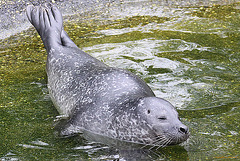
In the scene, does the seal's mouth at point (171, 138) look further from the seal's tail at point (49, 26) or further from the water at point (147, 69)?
the seal's tail at point (49, 26)

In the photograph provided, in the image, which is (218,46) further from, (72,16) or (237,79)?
(72,16)

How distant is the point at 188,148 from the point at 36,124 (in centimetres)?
189

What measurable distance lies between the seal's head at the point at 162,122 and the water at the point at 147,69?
0.54ft

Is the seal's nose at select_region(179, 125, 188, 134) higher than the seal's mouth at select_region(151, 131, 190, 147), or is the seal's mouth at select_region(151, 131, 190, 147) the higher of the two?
the seal's nose at select_region(179, 125, 188, 134)

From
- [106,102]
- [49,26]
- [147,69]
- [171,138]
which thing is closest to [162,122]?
[171,138]

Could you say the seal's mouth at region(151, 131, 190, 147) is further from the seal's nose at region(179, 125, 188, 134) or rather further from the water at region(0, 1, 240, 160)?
the water at region(0, 1, 240, 160)

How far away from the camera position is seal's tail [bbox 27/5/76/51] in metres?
6.10

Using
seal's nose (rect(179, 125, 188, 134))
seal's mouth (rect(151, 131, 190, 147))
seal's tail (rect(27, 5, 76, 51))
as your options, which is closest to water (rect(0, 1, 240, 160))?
seal's mouth (rect(151, 131, 190, 147))

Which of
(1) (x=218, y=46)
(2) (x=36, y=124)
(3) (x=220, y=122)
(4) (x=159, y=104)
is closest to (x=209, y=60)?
(1) (x=218, y=46)

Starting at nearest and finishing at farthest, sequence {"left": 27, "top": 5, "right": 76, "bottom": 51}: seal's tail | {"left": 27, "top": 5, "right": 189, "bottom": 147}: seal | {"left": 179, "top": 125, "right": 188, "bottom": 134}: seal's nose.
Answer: {"left": 179, "top": 125, "right": 188, "bottom": 134}: seal's nose
{"left": 27, "top": 5, "right": 189, "bottom": 147}: seal
{"left": 27, "top": 5, "right": 76, "bottom": 51}: seal's tail

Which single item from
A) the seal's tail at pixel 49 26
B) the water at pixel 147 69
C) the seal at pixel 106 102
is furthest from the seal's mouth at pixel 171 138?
the seal's tail at pixel 49 26

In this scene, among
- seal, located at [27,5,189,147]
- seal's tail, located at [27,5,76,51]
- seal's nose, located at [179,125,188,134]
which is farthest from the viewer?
seal's tail, located at [27,5,76,51]

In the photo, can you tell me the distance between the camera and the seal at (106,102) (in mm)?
3795

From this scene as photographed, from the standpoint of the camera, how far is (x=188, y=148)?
378 centimetres
